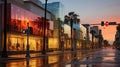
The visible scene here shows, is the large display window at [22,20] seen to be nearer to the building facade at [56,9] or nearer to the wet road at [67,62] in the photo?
the wet road at [67,62]

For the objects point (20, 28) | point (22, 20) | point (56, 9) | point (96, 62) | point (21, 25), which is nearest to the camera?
point (96, 62)

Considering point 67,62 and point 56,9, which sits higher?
point 56,9

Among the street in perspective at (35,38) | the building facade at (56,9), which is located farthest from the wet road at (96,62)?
the building facade at (56,9)

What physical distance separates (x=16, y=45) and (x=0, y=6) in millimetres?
9101

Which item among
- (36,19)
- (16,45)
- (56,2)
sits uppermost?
(56,2)

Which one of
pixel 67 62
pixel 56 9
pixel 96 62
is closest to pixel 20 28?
pixel 67 62

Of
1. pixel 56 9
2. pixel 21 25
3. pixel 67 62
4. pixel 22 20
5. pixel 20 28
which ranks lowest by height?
pixel 67 62

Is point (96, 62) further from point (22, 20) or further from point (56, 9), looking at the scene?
point (56, 9)

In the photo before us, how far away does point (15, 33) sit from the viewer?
62.5 m

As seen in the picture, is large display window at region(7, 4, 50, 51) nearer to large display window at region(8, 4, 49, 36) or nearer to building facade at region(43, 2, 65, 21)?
large display window at region(8, 4, 49, 36)

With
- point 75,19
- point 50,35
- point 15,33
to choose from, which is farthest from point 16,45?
point 75,19

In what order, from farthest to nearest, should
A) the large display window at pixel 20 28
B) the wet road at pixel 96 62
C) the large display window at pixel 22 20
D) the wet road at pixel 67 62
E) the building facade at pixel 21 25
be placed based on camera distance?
the large display window at pixel 22 20 < the large display window at pixel 20 28 < the building facade at pixel 21 25 < the wet road at pixel 67 62 < the wet road at pixel 96 62

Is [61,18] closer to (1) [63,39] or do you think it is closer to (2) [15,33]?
(1) [63,39]

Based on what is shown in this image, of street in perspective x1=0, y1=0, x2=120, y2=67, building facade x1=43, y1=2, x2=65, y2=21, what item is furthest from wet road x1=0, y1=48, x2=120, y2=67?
building facade x1=43, y1=2, x2=65, y2=21
